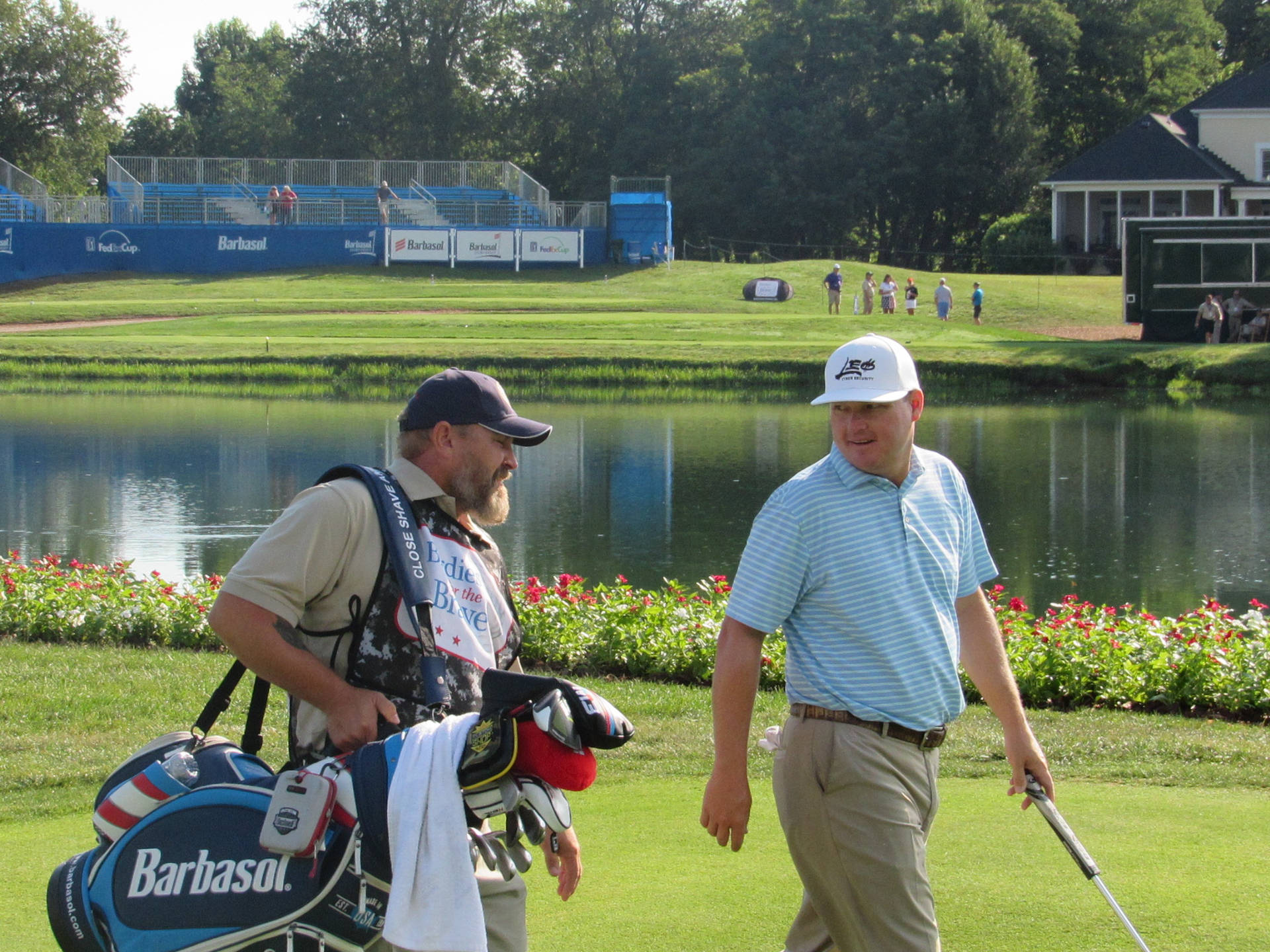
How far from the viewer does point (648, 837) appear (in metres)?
5.26

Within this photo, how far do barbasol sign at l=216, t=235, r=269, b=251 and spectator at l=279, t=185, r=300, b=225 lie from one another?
1.32 meters

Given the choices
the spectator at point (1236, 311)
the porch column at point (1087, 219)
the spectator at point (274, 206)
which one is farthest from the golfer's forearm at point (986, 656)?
the porch column at point (1087, 219)

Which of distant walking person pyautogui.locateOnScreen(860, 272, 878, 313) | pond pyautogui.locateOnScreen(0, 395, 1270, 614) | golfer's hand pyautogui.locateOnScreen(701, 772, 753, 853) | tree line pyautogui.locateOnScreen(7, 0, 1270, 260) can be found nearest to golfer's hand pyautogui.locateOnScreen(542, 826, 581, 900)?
golfer's hand pyautogui.locateOnScreen(701, 772, 753, 853)

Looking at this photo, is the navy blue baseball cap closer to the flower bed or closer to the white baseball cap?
the white baseball cap

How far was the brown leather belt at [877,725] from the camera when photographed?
3.68 meters

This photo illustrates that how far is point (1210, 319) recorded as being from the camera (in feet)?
127

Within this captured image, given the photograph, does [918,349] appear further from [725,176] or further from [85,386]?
[725,176]

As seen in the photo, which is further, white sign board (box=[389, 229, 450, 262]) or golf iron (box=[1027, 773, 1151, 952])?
white sign board (box=[389, 229, 450, 262])

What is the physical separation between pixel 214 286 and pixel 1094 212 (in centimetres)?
3577

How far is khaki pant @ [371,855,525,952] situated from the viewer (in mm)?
3318

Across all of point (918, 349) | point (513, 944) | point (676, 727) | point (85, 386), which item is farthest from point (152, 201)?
point (513, 944)

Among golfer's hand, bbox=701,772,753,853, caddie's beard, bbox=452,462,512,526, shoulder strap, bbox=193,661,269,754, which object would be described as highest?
caddie's beard, bbox=452,462,512,526

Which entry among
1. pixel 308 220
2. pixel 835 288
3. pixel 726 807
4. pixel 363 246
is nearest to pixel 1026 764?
pixel 726 807

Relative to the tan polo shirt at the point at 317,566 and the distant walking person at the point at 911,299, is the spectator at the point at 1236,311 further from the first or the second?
the tan polo shirt at the point at 317,566
